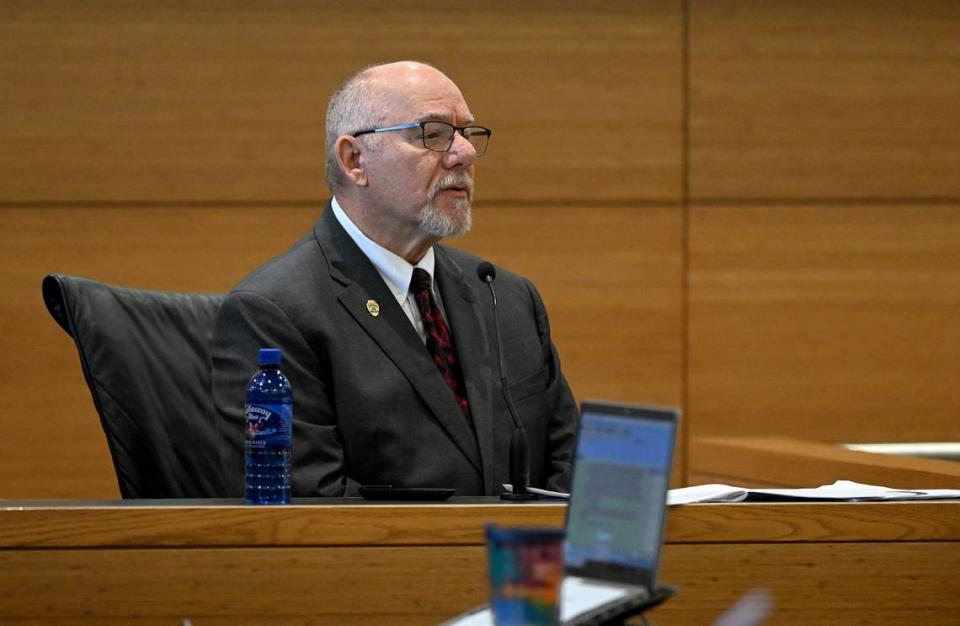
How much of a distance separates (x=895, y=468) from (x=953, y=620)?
730mm

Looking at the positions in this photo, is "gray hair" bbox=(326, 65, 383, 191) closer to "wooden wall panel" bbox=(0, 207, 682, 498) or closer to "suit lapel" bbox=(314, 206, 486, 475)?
"suit lapel" bbox=(314, 206, 486, 475)

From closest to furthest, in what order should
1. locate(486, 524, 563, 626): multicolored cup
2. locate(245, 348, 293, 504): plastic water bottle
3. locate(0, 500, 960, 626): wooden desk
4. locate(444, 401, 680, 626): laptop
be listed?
locate(486, 524, 563, 626): multicolored cup → locate(444, 401, 680, 626): laptop → locate(0, 500, 960, 626): wooden desk → locate(245, 348, 293, 504): plastic water bottle

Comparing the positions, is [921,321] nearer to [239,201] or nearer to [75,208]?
[239,201]

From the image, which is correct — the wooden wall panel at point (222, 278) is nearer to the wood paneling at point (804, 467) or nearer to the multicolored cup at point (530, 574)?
the wood paneling at point (804, 467)

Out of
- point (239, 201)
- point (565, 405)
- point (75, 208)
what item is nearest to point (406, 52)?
point (239, 201)

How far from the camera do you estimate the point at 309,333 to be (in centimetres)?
257

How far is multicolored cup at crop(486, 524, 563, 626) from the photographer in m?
1.24

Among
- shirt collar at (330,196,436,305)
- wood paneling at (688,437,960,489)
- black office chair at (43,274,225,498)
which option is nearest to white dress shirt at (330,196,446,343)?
shirt collar at (330,196,436,305)

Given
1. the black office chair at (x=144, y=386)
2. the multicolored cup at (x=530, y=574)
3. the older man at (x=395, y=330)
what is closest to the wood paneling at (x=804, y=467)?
the older man at (x=395, y=330)

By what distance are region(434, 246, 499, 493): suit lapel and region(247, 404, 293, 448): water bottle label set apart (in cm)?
63

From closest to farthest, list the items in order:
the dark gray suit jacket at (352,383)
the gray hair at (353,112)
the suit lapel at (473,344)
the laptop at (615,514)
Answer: the laptop at (615,514) → the dark gray suit jacket at (352,383) → the suit lapel at (473,344) → the gray hair at (353,112)

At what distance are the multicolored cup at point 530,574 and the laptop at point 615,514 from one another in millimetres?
81

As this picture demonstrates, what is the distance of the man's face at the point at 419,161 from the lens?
2.84 meters

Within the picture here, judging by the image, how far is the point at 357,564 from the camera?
1.83m
